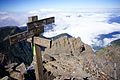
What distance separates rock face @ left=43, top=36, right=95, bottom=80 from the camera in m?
8.32

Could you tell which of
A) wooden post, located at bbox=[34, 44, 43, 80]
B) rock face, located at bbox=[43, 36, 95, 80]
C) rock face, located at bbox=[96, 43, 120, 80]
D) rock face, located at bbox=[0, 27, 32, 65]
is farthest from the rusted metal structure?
rock face, located at bbox=[0, 27, 32, 65]

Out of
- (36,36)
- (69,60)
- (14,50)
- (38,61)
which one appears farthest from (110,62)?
(14,50)

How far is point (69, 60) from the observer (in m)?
9.09

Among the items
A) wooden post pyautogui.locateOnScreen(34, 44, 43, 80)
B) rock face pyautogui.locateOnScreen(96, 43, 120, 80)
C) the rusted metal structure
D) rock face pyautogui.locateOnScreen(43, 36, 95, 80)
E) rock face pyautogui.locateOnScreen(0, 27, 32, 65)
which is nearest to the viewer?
the rusted metal structure

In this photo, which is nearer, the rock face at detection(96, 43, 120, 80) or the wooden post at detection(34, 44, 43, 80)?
the wooden post at detection(34, 44, 43, 80)

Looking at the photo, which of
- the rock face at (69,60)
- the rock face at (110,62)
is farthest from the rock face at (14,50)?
the rock face at (110,62)

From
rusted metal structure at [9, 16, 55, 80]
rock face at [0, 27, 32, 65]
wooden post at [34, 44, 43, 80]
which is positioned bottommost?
rock face at [0, 27, 32, 65]

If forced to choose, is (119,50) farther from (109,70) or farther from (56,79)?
(56,79)

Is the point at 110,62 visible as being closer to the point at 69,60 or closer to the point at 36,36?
the point at 69,60

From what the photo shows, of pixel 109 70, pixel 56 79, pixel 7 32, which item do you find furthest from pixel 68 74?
pixel 7 32

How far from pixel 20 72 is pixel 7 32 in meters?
12.0

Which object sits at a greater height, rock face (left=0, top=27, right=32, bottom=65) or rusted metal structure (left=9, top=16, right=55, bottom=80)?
rusted metal structure (left=9, top=16, right=55, bottom=80)

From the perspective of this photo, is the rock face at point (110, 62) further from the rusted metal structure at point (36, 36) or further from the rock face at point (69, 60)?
the rusted metal structure at point (36, 36)

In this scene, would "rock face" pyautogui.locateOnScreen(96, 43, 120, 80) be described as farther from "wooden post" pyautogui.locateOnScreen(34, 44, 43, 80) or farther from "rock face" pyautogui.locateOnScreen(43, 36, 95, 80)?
"wooden post" pyautogui.locateOnScreen(34, 44, 43, 80)
